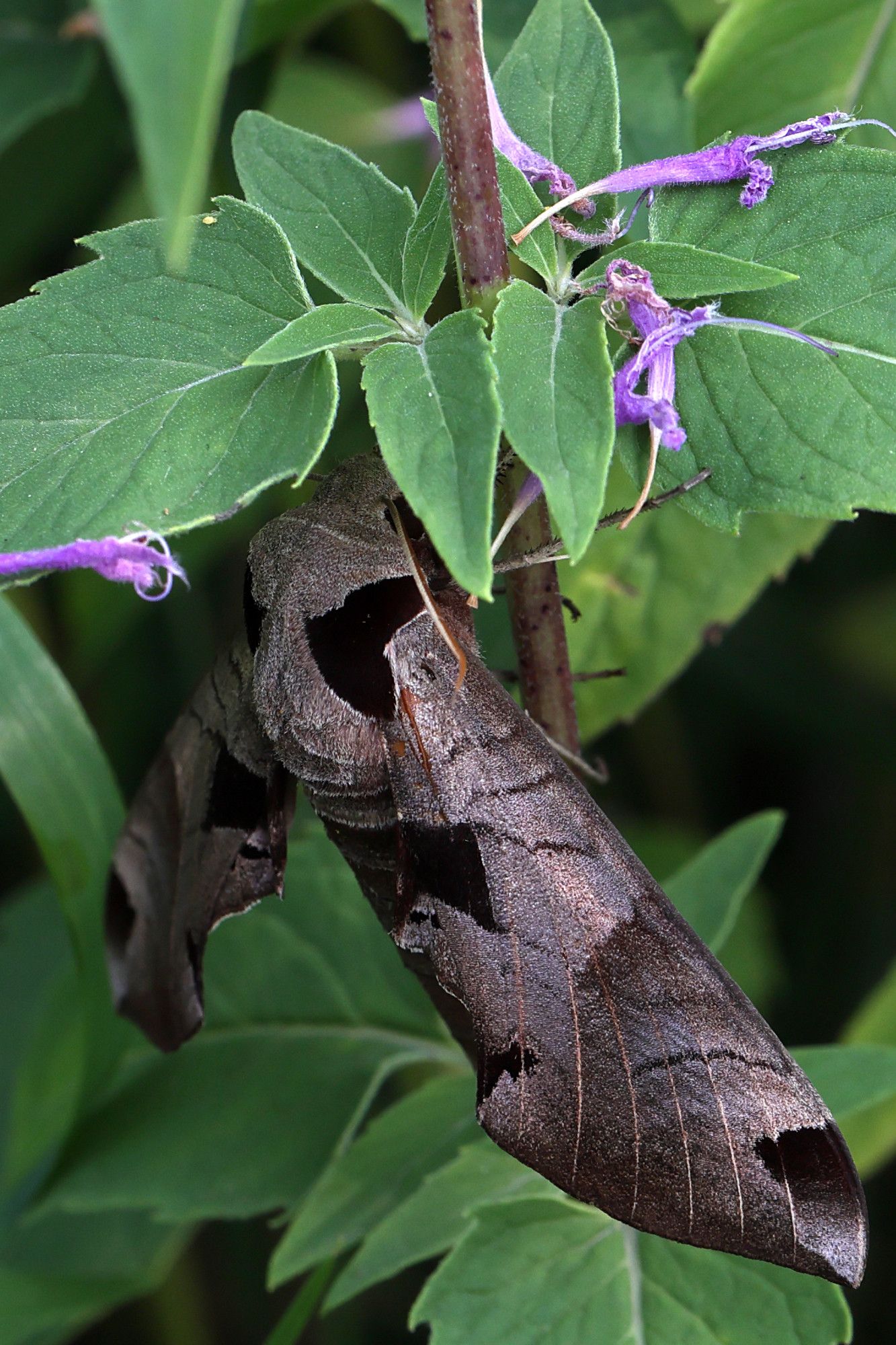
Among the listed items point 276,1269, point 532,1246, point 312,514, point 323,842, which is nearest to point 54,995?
point 323,842

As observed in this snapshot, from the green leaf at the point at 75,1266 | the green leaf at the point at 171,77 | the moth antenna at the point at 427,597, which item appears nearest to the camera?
the green leaf at the point at 171,77

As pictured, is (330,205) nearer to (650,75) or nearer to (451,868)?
(451,868)

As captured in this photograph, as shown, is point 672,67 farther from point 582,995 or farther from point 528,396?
point 582,995

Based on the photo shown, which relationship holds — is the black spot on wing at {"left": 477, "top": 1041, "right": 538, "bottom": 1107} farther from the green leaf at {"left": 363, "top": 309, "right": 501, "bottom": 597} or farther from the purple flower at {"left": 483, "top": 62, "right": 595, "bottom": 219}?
the purple flower at {"left": 483, "top": 62, "right": 595, "bottom": 219}

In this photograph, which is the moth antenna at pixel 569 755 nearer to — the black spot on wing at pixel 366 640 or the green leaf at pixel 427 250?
the black spot on wing at pixel 366 640

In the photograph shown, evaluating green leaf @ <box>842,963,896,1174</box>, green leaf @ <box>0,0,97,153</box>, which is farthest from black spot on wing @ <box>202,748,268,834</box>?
green leaf @ <box>0,0,97,153</box>

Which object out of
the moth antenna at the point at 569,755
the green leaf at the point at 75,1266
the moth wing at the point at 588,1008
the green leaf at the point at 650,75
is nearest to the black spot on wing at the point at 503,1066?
the moth wing at the point at 588,1008
